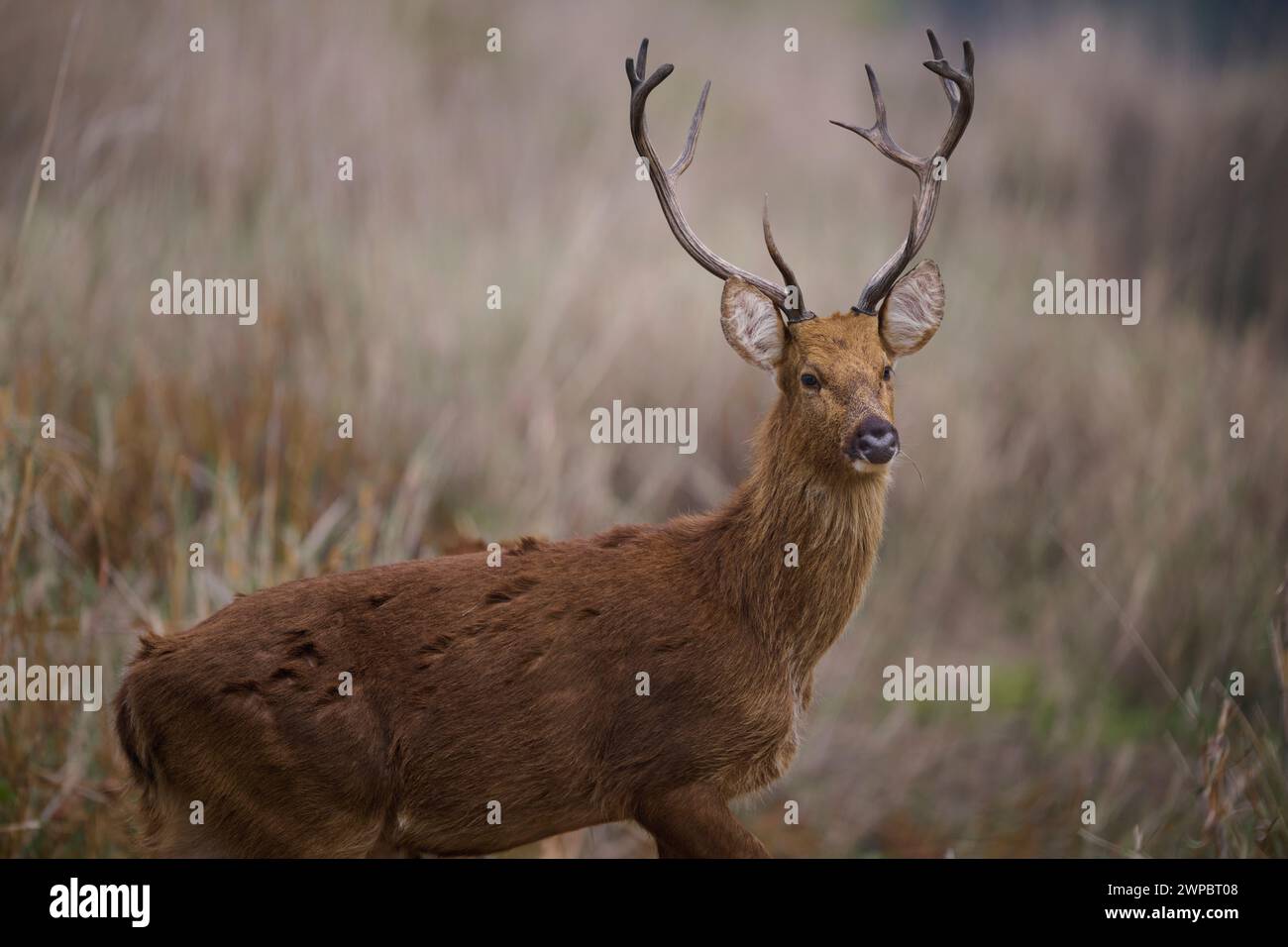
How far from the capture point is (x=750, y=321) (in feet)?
19.8

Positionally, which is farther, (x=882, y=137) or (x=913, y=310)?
(x=882, y=137)

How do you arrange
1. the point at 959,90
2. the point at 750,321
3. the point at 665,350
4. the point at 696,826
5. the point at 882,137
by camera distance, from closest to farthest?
1. the point at 696,826
2. the point at 750,321
3. the point at 959,90
4. the point at 882,137
5. the point at 665,350

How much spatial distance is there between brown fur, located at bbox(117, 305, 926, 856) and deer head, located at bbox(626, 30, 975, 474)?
1 centimetres

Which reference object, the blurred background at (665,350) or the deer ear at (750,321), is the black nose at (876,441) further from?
the blurred background at (665,350)

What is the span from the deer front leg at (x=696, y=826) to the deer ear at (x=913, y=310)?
6.14 feet

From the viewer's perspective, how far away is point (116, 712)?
228 inches

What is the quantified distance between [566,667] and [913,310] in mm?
1920

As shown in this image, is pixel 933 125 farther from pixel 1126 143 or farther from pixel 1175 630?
pixel 1175 630

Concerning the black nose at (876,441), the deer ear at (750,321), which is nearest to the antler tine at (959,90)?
the deer ear at (750,321)

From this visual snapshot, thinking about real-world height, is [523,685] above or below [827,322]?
below

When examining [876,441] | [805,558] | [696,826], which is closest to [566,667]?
[696,826]

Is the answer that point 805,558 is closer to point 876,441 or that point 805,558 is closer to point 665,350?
point 876,441

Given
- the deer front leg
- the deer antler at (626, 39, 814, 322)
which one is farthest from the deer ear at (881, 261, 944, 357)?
the deer front leg

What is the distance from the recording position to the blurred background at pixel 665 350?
9250 mm
